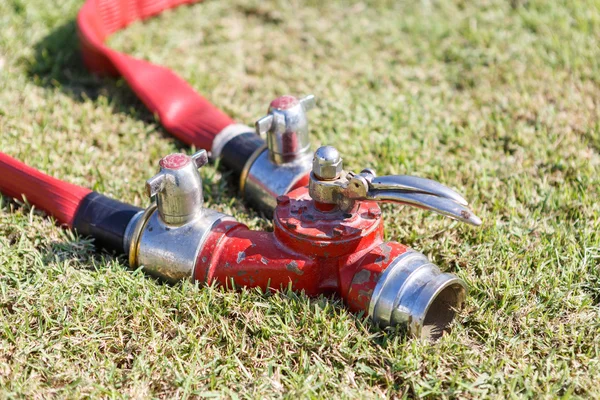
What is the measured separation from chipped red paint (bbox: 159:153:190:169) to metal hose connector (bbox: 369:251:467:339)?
2.33ft

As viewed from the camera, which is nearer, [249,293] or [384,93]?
[249,293]

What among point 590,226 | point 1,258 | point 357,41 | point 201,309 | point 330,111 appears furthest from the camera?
point 357,41

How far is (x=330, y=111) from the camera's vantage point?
3.40m

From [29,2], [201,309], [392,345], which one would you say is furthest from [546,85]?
[29,2]

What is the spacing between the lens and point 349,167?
3.02 metres

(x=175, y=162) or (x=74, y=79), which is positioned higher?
(x=175, y=162)

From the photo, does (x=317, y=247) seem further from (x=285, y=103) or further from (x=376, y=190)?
(x=285, y=103)

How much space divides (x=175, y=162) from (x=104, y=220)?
415 mm

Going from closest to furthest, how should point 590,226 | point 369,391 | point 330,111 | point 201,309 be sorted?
1. point 369,391
2. point 201,309
3. point 590,226
4. point 330,111

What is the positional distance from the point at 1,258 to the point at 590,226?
6.84 ft

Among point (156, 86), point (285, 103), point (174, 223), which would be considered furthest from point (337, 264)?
point (156, 86)

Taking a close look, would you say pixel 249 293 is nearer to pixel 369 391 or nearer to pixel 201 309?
pixel 201 309

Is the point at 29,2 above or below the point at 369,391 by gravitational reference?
above

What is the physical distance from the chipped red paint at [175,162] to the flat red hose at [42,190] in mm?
487
